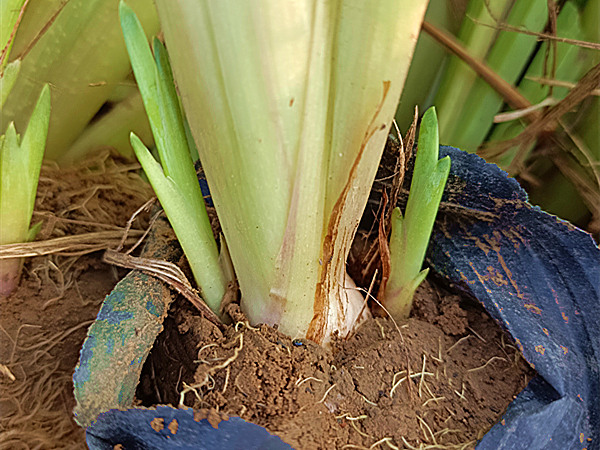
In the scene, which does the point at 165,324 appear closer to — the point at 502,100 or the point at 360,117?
the point at 360,117

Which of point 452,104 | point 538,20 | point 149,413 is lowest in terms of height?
point 149,413

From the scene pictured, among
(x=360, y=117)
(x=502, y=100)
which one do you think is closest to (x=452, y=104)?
(x=502, y=100)

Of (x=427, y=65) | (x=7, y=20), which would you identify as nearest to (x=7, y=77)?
(x=7, y=20)

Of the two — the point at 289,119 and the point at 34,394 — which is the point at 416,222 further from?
the point at 34,394

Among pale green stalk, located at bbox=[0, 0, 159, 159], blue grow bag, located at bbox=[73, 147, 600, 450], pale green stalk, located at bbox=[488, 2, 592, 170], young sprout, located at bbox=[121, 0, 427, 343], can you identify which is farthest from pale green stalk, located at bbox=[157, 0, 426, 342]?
pale green stalk, located at bbox=[488, 2, 592, 170]

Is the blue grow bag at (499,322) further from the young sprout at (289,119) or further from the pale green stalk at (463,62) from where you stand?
the pale green stalk at (463,62)
